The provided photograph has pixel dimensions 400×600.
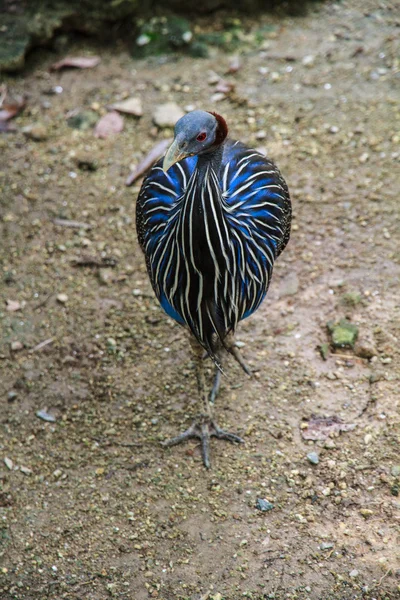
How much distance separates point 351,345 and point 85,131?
316 cm

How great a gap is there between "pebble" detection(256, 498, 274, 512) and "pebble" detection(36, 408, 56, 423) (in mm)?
1425

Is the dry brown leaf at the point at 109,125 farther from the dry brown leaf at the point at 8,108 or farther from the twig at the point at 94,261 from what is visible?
the twig at the point at 94,261

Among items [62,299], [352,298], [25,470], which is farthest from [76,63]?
[25,470]

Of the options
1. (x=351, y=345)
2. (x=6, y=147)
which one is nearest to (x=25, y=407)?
(x=351, y=345)

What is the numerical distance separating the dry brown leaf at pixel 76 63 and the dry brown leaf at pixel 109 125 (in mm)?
784

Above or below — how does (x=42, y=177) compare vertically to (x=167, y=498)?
above

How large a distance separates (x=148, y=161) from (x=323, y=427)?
9.07 feet

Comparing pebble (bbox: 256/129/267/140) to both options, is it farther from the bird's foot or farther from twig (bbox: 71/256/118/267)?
the bird's foot

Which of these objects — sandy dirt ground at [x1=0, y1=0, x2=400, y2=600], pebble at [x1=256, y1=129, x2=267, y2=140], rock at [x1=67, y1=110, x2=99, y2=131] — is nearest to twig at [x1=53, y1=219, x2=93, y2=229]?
sandy dirt ground at [x1=0, y1=0, x2=400, y2=600]

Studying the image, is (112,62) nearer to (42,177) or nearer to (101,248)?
(42,177)

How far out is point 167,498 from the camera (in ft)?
13.3

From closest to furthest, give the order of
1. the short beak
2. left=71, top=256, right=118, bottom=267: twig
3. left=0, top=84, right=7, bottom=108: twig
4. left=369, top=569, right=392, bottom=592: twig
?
the short beak < left=369, top=569, right=392, bottom=592: twig < left=71, top=256, right=118, bottom=267: twig < left=0, top=84, right=7, bottom=108: twig

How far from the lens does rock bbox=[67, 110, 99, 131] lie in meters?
6.25

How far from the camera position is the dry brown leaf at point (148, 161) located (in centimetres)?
577
